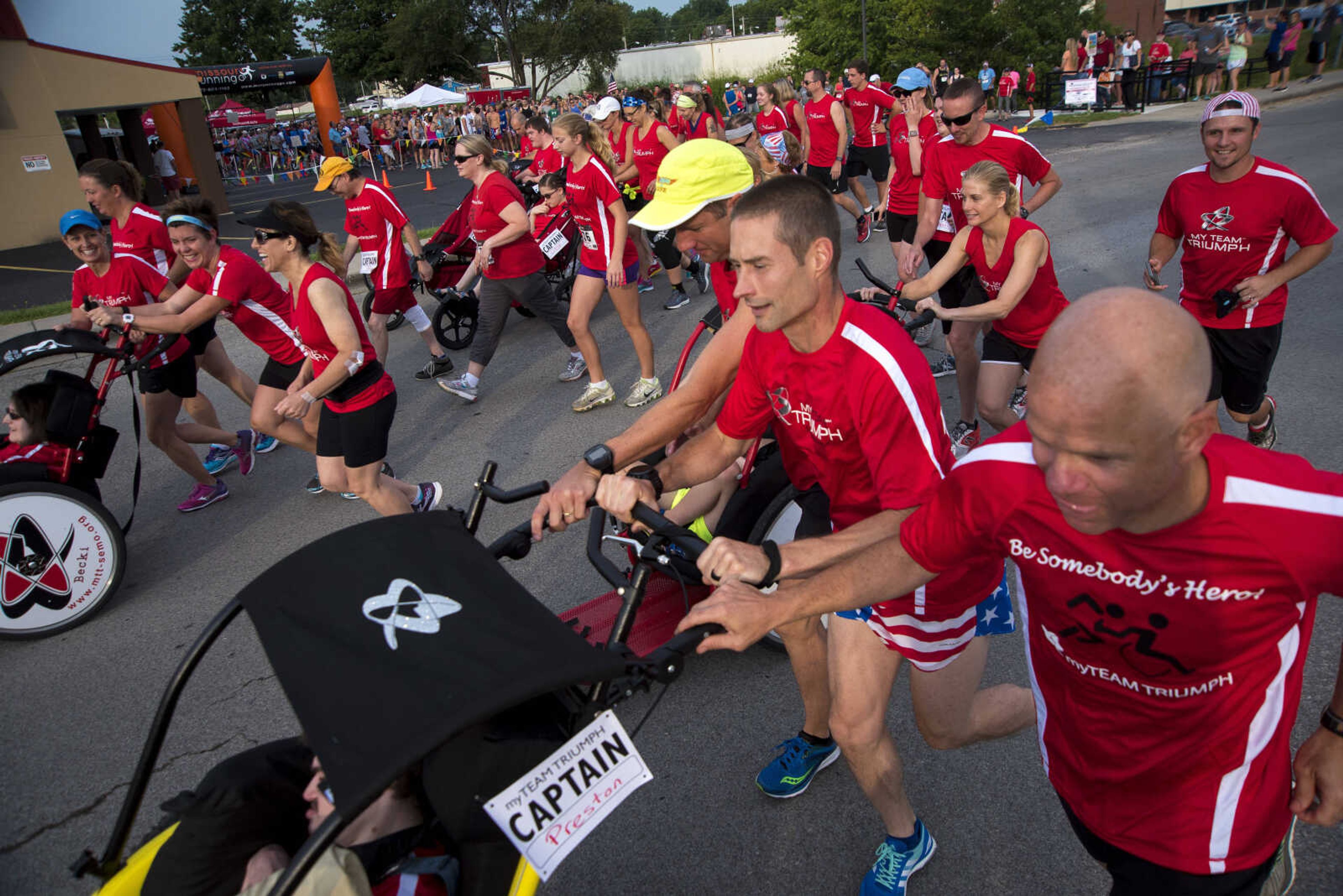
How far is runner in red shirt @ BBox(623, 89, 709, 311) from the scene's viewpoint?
9.61 metres

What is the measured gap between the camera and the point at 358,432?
4.49 m

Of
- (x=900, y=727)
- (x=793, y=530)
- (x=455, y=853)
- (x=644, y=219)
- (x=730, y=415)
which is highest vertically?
(x=644, y=219)

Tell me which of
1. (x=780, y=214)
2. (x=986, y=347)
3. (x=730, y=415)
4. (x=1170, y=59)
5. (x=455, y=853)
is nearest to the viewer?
(x=455, y=853)

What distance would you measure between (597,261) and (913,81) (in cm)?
370

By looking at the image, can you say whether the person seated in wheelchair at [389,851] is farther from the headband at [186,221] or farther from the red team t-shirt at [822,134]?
the red team t-shirt at [822,134]

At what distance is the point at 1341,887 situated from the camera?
7.86 feet

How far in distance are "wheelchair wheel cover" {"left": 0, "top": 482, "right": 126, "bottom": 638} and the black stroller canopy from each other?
317 cm

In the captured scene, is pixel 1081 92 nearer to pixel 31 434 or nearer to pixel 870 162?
pixel 870 162

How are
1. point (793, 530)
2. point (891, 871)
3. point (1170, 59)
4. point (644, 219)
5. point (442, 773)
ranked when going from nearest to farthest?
point (442, 773) → point (891, 871) → point (644, 219) → point (793, 530) → point (1170, 59)

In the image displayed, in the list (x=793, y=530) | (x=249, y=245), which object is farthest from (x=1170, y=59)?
(x=793, y=530)

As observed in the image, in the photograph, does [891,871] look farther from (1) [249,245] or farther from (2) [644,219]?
(1) [249,245]

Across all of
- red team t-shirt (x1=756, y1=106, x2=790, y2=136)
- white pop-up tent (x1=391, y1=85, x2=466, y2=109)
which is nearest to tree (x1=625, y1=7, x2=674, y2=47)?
white pop-up tent (x1=391, y1=85, x2=466, y2=109)

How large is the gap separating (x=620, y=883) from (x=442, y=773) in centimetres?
121

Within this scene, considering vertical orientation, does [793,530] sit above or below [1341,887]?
above
